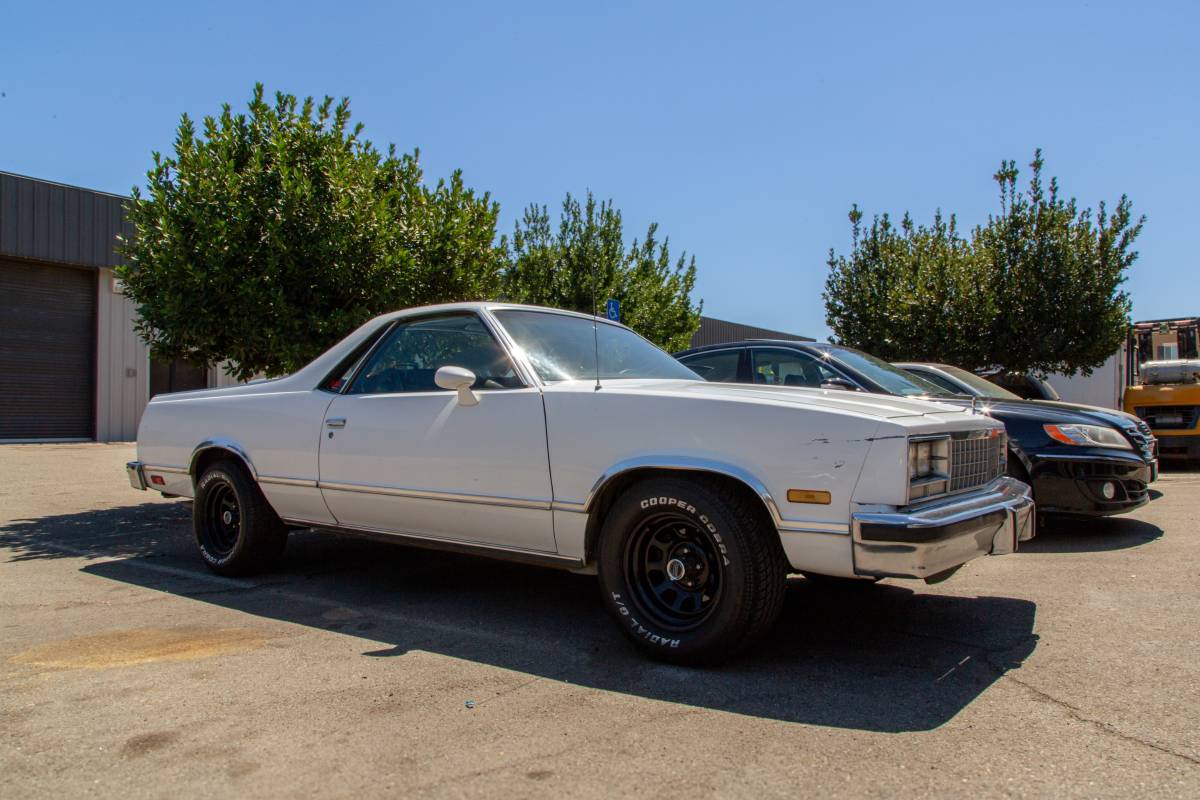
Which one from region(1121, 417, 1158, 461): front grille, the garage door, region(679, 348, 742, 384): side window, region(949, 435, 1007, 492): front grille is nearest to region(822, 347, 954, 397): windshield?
region(679, 348, 742, 384): side window

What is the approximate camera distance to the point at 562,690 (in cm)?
323

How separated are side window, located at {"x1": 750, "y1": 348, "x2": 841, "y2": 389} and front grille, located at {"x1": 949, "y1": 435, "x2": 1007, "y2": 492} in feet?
8.25

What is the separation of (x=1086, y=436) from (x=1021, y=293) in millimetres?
14710

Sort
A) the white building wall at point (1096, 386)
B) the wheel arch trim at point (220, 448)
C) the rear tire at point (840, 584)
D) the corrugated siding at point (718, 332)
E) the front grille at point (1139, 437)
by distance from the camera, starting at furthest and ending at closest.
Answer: the corrugated siding at point (718, 332) < the white building wall at point (1096, 386) < the front grille at point (1139, 437) < the wheel arch trim at point (220, 448) < the rear tire at point (840, 584)

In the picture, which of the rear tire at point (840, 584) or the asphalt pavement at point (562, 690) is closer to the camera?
the asphalt pavement at point (562, 690)

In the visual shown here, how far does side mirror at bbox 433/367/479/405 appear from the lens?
3979 mm

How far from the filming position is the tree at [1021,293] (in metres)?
19.2

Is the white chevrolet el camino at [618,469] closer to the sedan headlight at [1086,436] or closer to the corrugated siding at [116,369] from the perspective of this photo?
the sedan headlight at [1086,436]

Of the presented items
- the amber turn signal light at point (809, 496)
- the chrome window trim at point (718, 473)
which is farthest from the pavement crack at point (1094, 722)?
the amber turn signal light at point (809, 496)

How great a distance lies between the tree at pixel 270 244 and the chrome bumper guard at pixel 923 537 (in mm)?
5676

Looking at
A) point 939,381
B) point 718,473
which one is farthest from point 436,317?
point 939,381

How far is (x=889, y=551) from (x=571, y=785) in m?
1.41

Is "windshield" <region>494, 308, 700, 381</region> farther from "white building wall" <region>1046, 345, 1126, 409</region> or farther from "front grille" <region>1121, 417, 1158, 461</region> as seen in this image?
"white building wall" <region>1046, 345, 1126, 409</region>

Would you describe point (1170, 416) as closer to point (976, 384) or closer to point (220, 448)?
point (976, 384)
